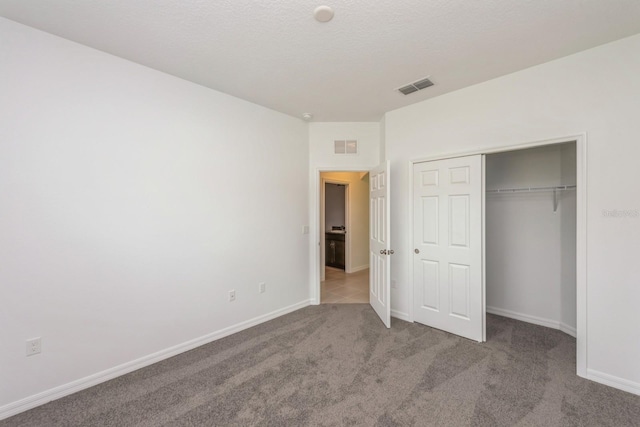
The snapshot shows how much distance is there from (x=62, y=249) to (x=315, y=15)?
2592 millimetres

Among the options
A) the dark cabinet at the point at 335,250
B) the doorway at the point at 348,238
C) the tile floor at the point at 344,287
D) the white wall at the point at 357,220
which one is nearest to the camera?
the tile floor at the point at 344,287

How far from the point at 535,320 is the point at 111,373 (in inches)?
181

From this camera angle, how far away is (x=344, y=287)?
201 inches

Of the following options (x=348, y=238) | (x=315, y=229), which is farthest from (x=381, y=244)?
(x=348, y=238)

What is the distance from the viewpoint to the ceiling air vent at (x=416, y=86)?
282 centimetres

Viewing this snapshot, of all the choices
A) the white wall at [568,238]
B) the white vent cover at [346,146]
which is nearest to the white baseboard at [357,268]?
the white vent cover at [346,146]

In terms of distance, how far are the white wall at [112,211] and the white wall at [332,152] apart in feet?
2.96

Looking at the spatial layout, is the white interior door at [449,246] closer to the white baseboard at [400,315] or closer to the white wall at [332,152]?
the white baseboard at [400,315]

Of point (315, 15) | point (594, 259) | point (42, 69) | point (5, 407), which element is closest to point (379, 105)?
point (315, 15)

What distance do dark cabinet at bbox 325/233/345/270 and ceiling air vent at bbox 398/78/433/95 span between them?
403 centimetres

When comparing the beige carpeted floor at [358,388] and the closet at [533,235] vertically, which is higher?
the closet at [533,235]

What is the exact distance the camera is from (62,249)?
83.1 inches

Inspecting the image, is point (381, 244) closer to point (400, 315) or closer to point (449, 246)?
point (449, 246)

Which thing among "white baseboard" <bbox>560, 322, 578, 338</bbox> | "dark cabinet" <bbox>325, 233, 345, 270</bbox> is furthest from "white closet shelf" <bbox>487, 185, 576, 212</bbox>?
"dark cabinet" <bbox>325, 233, 345, 270</bbox>
